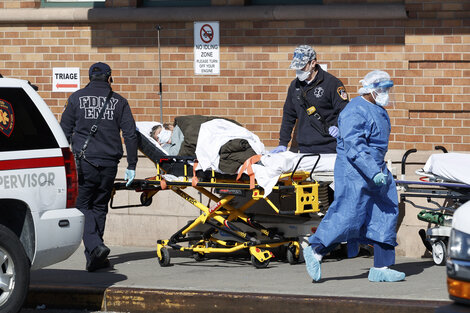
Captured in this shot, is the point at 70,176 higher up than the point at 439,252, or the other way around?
the point at 70,176

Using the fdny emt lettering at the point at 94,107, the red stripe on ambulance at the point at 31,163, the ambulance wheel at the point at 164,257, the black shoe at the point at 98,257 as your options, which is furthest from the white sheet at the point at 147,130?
the red stripe on ambulance at the point at 31,163

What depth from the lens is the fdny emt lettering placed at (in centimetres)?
1007

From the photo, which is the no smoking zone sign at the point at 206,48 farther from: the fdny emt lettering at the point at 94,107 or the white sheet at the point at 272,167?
the white sheet at the point at 272,167

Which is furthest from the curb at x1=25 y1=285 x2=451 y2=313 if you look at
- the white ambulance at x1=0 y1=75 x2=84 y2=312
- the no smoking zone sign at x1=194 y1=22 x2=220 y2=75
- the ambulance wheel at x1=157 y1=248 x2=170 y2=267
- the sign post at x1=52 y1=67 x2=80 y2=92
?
the sign post at x1=52 y1=67 x2=80 y2=92

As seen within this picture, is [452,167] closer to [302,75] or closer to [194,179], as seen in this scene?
[302,75]

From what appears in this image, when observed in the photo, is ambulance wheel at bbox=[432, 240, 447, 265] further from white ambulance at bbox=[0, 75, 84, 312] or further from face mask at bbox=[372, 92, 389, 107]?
white ambulance at bbox=[0, 75, 84, 312]

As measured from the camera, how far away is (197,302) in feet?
28.0

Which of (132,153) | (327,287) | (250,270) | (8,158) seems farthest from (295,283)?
(8,158)

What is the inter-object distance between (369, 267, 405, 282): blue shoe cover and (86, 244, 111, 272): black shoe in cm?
255

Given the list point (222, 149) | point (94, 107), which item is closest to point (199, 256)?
point (222, 149)

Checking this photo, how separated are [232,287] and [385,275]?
1313 millimetres

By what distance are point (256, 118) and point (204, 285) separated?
3374 mm

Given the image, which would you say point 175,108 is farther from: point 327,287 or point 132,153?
point 327,287

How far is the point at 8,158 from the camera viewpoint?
312 inches
